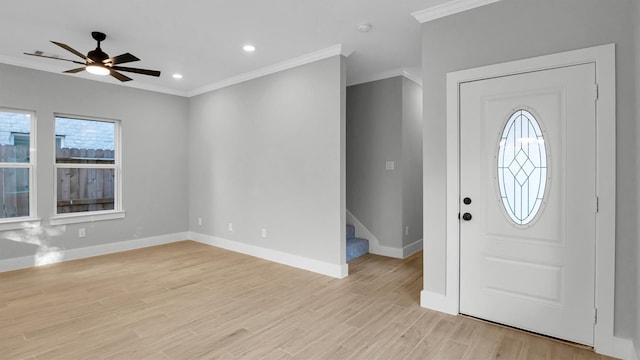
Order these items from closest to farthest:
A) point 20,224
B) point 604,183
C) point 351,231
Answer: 1. point 604,183
2. point 20,224
3. point 351,231

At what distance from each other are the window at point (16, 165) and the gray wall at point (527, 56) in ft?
17.9

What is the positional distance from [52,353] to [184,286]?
147 cm

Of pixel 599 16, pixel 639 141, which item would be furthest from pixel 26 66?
pixel 639 141

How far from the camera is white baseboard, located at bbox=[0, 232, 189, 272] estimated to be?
4434 millimetres

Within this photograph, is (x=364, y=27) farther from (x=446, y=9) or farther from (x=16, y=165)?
(x=16, y=165)

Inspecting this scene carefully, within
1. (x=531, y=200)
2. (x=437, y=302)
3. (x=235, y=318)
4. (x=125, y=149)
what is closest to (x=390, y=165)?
(x=437, y=302)

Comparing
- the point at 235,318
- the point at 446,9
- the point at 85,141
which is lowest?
the point at 235,318

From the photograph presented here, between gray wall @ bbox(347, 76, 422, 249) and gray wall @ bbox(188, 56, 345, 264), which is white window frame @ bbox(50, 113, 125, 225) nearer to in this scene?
gray wall @ bbox(188, 56, 345, 264)

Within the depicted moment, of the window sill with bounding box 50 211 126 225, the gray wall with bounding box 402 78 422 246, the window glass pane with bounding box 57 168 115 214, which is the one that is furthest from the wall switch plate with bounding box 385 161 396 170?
the window glass pane with bounding box 57 168 115 214

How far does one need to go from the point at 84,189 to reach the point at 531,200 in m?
6.16

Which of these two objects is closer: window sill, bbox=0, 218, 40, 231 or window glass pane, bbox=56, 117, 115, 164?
window sill, bbox=0, 218, 40, 231

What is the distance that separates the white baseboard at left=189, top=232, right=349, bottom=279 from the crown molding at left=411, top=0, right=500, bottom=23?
115 inches

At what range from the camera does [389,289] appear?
12.0 feet

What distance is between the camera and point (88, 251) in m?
5.09
